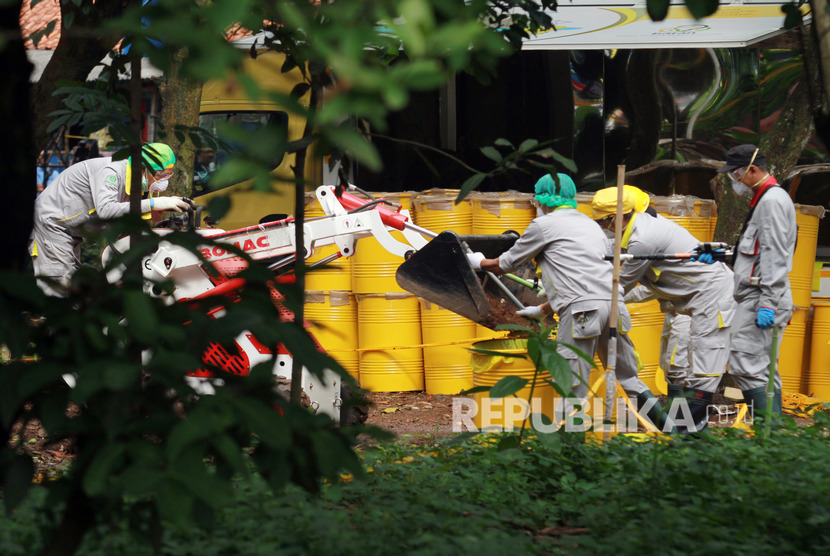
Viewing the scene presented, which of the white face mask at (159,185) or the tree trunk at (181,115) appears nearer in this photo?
the white face mask at (159,185)

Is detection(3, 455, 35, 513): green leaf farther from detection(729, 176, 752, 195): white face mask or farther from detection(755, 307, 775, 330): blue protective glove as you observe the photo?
detection(729, 176, 752, 195): white face mask

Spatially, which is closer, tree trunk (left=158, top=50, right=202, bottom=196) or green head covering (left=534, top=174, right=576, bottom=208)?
green head covering (left=534, top=174, right=576, bottom=208)

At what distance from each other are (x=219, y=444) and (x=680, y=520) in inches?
71.4

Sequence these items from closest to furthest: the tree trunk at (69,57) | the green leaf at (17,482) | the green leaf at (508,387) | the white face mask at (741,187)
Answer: the green leaf at (17,482), the green leaf at (508,387), the tree trunk at (69,57), the white face mask at (741,187)

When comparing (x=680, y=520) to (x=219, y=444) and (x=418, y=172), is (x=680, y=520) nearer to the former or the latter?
(x=219, y=444)

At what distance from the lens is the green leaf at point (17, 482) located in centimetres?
185

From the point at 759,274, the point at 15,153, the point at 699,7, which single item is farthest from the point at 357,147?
the point at 759,274

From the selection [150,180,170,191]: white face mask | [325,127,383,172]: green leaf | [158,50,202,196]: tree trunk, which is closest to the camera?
[325,127,383,172]: green leaf

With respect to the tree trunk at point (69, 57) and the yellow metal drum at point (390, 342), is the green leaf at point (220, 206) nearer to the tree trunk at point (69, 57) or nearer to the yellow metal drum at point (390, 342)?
the tree trunk at point (69, 57)

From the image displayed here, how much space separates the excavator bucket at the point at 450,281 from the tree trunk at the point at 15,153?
3929mm

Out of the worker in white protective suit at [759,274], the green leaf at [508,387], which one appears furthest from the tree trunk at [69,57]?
the worker in white protective suit at [759,274]

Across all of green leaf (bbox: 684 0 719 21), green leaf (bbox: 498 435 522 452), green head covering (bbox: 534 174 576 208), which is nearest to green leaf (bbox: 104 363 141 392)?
green leaf (bbox: 684 0 719 21)

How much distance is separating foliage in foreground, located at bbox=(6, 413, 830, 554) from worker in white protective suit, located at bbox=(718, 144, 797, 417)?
1.29 metres

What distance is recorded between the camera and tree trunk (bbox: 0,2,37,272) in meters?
2.13
